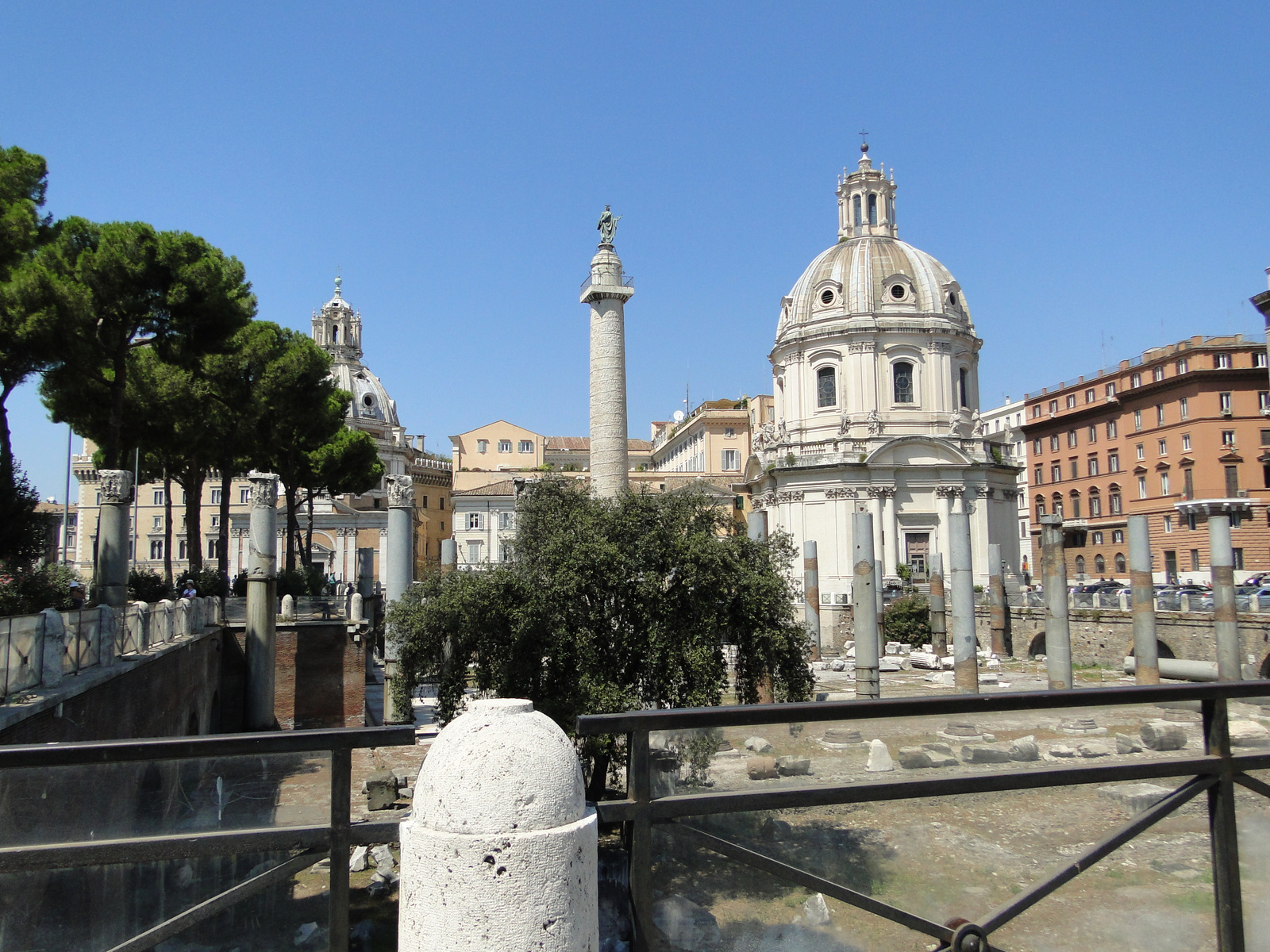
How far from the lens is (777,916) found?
7.68ft

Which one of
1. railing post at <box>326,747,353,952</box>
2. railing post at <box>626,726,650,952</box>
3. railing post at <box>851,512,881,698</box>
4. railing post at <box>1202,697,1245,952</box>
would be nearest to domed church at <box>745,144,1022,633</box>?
railing post at <box>851,512,881,698</box>

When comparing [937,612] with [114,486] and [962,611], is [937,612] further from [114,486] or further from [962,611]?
[114,486]

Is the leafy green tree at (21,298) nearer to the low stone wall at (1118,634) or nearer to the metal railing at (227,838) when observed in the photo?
the metal railing at (227,838)

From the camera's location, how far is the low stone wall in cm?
2442

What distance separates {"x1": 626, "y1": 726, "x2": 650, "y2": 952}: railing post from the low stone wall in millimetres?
27026

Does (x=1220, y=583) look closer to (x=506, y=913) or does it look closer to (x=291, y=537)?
(x=506, y=913)

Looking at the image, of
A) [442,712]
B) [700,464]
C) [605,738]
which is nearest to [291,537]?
[442,712]

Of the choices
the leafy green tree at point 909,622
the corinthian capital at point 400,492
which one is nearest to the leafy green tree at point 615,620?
the corinthian capital at point 400,492

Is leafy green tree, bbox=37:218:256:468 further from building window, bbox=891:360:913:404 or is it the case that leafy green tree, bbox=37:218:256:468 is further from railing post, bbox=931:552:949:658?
building window, bbox=891:360:913:404

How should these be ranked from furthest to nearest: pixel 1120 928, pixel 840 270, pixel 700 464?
1. pixel 700 464
2. pixel 840 270
3. pixel 1120 928

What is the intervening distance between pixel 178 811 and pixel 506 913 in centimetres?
79

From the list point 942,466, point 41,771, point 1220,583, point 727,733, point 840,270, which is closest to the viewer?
point 41,771

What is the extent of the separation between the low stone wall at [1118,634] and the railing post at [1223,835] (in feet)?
84.9

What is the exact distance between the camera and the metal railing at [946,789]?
7.09ft
